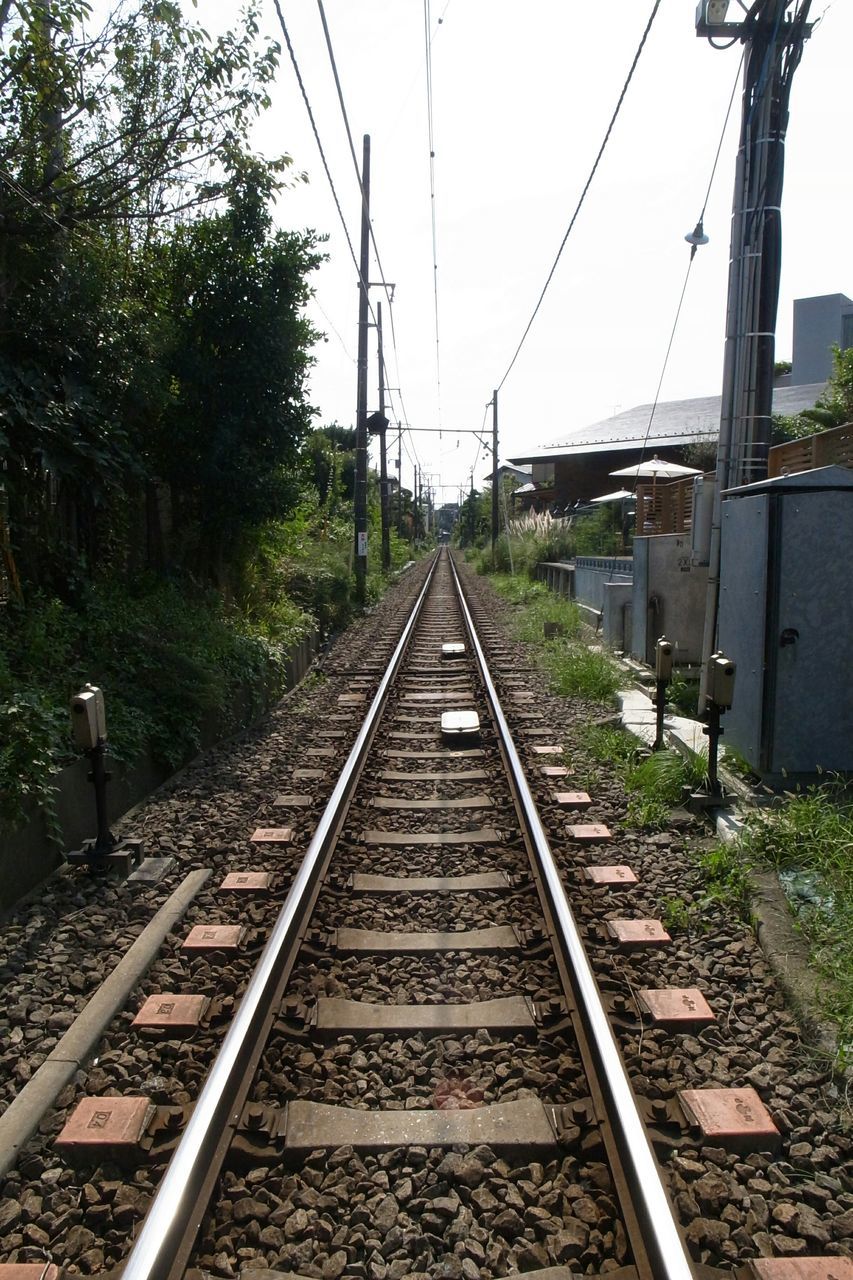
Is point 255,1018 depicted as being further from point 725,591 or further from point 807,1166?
point 725,591

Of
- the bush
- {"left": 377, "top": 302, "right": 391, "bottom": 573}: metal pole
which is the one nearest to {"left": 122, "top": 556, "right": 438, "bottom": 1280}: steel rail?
the bush

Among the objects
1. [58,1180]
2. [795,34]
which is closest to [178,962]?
[58,1180]

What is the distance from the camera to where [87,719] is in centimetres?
468

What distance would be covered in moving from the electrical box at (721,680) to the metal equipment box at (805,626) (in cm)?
45

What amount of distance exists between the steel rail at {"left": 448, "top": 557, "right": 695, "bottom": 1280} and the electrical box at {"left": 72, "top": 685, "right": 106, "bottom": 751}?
2409 mm

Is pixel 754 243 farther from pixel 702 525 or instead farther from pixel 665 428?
pixel 665 428

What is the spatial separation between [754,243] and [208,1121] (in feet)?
19.7

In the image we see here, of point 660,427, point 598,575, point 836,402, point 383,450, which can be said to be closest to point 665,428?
point 660,427

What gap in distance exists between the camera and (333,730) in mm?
8102

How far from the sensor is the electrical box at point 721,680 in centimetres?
530

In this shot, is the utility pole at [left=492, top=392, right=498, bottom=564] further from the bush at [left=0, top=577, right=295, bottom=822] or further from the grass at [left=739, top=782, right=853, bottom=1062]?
the grass at [left=739, top=782, right=853, bottom=1062]

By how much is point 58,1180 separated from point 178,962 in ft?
4.22

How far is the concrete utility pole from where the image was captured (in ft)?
19.1

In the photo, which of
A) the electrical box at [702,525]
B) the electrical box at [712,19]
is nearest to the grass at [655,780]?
the electrical box at [702,525]
